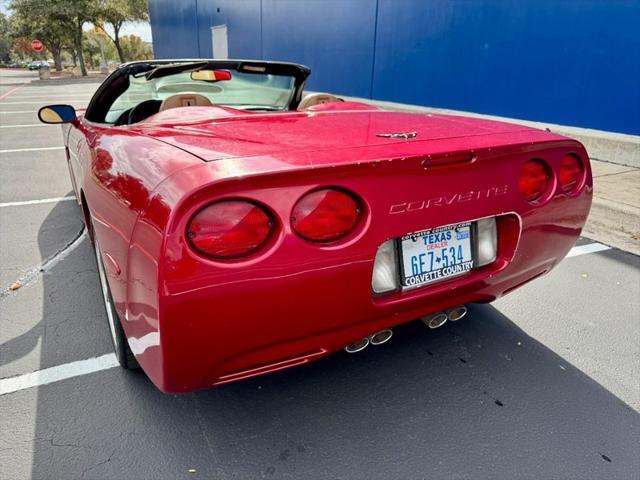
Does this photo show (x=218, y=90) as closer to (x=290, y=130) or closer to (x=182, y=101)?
(x=182, y=101)

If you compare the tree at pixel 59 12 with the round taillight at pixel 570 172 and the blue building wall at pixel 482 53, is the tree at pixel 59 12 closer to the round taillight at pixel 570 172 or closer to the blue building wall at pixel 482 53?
the blue building wall at pixel 482 53

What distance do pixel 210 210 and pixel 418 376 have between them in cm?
136

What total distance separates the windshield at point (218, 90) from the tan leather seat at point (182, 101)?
159 millimetres

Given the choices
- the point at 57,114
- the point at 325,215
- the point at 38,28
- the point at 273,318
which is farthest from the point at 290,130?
the point at 38,28

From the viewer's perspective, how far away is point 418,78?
30.6ft

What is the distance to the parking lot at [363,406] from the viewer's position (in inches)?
67.6

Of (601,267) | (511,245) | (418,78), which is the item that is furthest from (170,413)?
(418,78)

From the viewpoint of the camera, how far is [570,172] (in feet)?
6.95

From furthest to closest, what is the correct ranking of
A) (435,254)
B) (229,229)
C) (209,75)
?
(209,75) < (435,254) < (229,229)

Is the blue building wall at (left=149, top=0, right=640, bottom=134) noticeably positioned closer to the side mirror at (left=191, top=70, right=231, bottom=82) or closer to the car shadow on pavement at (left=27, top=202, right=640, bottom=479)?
the car shadow on pavement at (left=27, top=202, right=640, bottom=479)

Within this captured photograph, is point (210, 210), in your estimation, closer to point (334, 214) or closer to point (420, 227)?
point (334, 214)

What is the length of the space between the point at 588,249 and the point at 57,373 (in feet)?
12.6

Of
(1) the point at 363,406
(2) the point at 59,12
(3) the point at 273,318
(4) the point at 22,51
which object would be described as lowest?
(4) the point at 22,51

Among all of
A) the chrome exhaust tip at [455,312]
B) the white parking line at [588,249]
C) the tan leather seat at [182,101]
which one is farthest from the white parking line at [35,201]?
the white parking line at [588,249]
